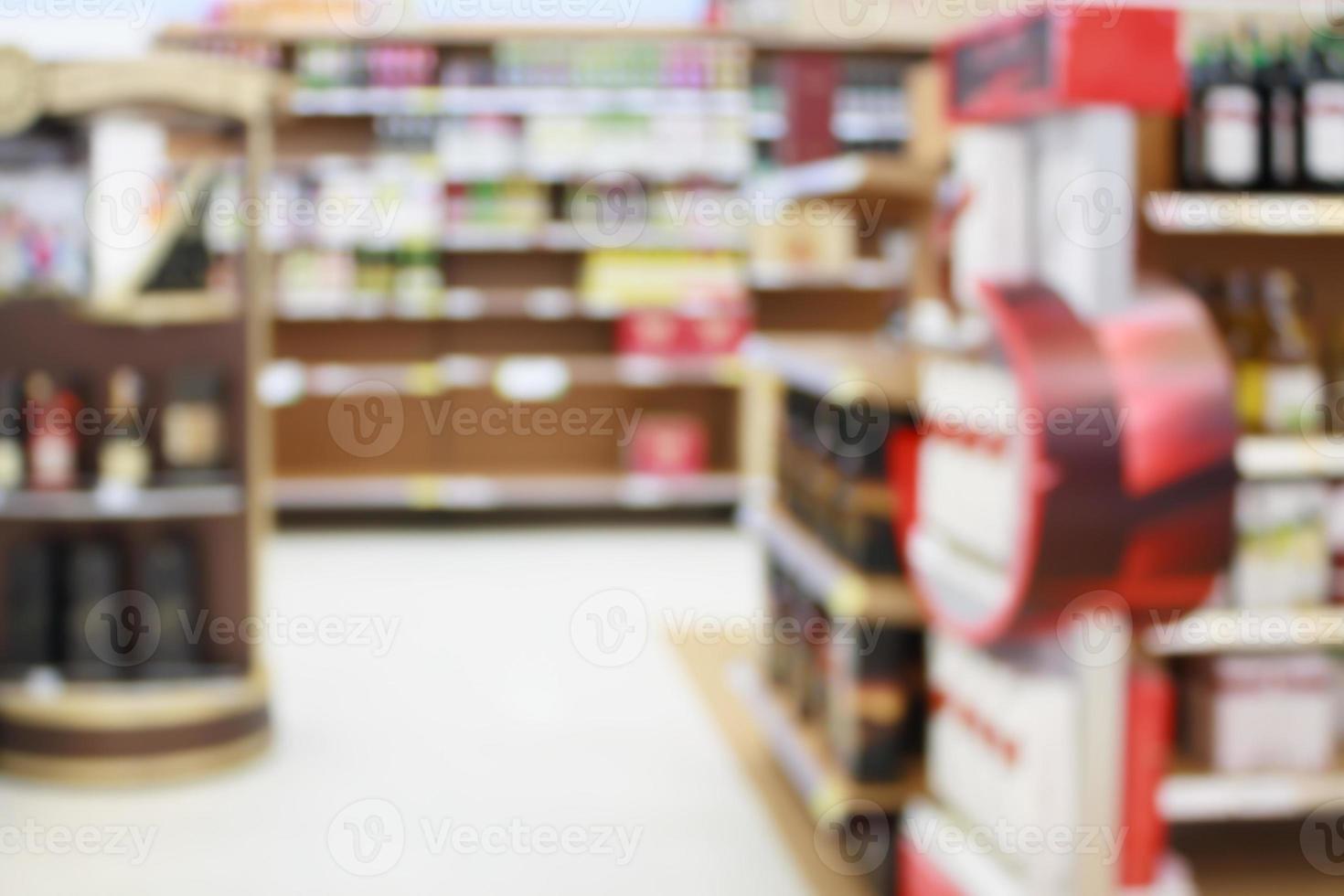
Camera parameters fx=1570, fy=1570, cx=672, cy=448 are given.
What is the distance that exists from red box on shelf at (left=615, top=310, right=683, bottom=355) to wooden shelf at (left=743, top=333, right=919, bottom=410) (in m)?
3.30

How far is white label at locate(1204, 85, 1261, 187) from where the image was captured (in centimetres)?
288

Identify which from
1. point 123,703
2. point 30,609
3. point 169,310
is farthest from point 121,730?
point 169,310

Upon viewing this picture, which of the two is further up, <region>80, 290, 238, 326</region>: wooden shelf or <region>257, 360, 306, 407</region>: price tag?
<region>80, 290, 238, 326</region>: wooden shelf

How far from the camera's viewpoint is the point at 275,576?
250 inches

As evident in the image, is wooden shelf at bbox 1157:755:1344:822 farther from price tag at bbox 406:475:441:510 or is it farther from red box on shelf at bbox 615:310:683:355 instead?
price tag at bbox 406:475:441:510

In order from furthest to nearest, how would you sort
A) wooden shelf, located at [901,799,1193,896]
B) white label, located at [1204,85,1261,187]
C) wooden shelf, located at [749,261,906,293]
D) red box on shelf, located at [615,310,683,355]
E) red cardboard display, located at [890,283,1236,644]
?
red box on shelf, located at [615,310,683,355], wooden shelf, located at [749,261,906,293], white label, located at [1204,85,1261,187], wooden shelf, located at [901,799,1193,896], red cardboard display, located at [890,283,1236,644]

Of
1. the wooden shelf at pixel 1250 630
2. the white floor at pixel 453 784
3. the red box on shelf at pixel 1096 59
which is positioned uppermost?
the red box on shelf at pixel 1096 59

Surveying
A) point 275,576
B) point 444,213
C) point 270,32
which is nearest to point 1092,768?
point 275,576

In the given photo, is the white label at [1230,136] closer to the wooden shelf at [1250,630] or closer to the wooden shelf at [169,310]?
the wooden shelf at [1250,630]

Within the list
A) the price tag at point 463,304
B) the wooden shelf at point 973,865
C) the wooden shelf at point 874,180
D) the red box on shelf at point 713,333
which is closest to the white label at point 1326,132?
the wooden shelf at point 874,180

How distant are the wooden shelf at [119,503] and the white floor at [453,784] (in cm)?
66

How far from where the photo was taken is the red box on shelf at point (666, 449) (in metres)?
7.55

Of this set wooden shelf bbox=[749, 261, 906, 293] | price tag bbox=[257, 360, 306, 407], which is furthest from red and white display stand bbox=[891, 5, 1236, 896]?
price tag bbox=[257, 360, 306, 407]

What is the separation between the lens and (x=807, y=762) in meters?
3.36
